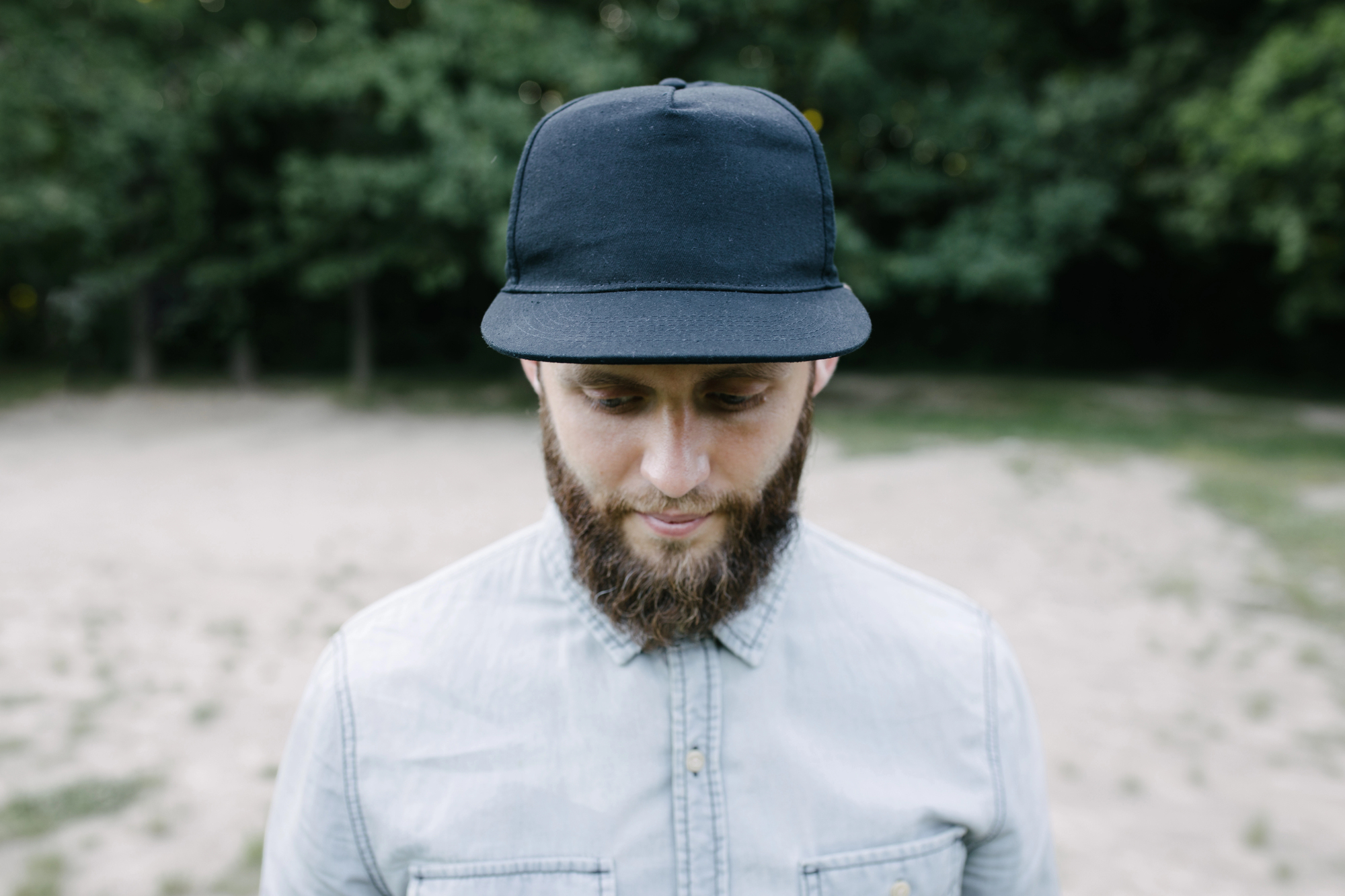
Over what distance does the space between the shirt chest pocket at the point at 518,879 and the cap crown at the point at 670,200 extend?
84 cm

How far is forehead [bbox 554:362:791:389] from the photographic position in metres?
1.17

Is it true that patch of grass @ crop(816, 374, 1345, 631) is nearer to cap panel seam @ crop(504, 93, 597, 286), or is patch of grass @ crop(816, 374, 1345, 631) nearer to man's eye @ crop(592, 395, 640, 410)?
man's eye @ crop(592, 395, 640, 410)

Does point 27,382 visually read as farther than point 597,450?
Yes

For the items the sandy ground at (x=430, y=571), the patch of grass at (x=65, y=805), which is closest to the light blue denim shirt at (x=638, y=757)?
the sandy ground at (x=430, y=571)

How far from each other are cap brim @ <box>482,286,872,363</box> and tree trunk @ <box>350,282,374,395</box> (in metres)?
15.3

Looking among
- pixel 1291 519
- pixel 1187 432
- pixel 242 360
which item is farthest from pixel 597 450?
pixel 242 360

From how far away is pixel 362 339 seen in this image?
15930 millimetres

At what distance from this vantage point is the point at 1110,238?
1633 cm

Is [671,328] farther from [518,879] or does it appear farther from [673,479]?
[518,879]

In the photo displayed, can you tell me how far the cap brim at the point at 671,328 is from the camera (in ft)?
3.55

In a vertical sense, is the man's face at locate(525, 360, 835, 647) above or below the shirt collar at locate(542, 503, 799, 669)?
above

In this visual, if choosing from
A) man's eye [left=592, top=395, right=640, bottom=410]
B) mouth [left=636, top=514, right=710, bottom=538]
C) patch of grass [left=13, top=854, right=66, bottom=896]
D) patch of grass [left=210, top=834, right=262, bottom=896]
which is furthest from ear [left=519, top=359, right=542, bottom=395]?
patch of grass [left=13, top=854, right=66, bottom=896]

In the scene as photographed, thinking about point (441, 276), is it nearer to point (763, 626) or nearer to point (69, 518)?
point (69, 518)

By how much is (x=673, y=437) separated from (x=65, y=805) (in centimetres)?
376
